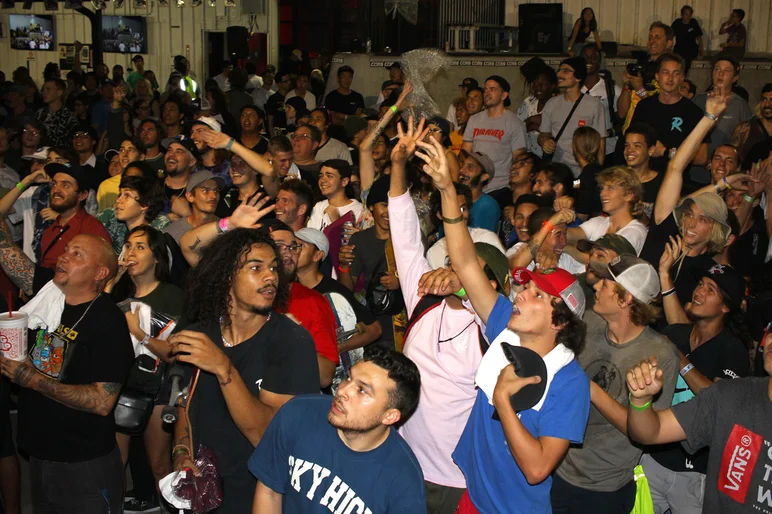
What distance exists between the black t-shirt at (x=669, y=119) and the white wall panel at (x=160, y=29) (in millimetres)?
14413

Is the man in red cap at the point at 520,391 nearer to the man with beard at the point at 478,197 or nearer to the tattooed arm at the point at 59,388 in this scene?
the tattooed arm at the point at 59,388

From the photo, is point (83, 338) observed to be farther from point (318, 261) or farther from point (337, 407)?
point (337, 407)

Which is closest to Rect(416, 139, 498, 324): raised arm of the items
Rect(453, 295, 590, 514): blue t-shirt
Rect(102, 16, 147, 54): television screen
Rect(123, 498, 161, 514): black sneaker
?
Rect(453, 295, 590, 514): blue t-shirt

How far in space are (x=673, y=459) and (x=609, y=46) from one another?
1148 cm

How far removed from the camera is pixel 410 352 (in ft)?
12.4

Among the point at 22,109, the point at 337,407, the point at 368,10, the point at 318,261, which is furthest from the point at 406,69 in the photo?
the point at 368,10

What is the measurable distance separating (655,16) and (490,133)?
8.71 m

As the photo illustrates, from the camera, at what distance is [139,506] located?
5.22m

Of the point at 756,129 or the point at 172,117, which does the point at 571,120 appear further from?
the point at 172,117

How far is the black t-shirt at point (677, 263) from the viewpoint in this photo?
4.96 metres

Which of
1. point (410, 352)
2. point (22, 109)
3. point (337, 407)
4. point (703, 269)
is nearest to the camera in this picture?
point (337, 407)

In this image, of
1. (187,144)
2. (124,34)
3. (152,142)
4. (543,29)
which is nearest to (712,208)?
(187,144)

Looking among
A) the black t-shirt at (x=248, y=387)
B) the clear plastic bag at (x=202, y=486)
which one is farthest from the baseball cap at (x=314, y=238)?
the clear plastic bag at (x=202, y=486)

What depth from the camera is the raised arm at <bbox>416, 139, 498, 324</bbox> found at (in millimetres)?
3443
